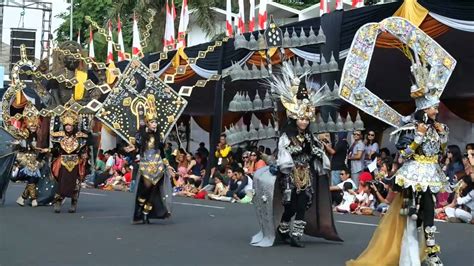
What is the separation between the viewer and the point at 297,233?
389 inches

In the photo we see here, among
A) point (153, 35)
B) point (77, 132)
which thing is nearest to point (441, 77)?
point (77, 132)

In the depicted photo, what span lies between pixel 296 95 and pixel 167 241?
251 centimetres

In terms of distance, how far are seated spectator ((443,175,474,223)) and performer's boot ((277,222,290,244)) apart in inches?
171

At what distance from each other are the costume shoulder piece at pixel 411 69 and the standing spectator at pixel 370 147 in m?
8.80

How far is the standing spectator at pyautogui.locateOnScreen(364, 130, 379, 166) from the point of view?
17.2m

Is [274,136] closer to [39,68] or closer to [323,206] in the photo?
[323,206]

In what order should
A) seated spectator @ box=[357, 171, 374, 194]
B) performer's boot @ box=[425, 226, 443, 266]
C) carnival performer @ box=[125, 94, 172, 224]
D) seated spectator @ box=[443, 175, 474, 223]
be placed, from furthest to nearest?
seated spectator @ box=[357, 171, 374, 194]
seated spectator @ box=[443, 175, 474, 223]
carnival performer @ box=[125, 94, 172, 224]
performer's boot @ box=[425, 226, 443, 266]

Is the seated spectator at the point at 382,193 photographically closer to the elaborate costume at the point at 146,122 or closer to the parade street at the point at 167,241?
the parade street at the point at 167,241

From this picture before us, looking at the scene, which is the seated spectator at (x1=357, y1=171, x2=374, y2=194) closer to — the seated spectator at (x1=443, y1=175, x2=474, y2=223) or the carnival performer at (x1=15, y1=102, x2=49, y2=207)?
the seated spectator at (x1=443, y1=175, x2=474, y2=223)

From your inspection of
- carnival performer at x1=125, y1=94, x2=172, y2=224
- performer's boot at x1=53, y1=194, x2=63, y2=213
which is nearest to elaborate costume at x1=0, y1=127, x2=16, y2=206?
performer's boot at x1=53, y1=194, x2=63, y2=213

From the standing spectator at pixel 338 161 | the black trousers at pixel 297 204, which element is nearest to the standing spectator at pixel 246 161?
the standing spectator at pixel 338 161

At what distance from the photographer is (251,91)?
2009 centimetres

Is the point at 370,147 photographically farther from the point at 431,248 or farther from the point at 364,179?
the point at 431,248

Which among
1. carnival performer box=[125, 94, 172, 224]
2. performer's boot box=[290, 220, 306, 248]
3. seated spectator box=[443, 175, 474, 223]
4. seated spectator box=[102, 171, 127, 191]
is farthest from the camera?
seated spectator box=[102, 171, 127, 191]
